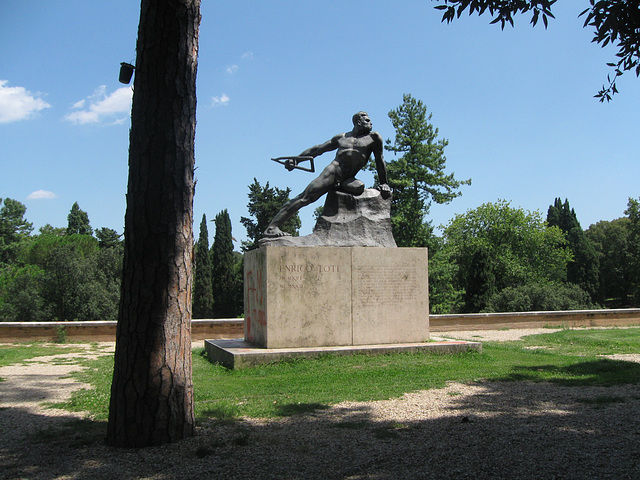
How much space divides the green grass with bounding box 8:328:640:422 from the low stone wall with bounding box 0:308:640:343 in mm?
4258

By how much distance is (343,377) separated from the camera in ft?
23.1

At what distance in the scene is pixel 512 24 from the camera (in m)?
5.41

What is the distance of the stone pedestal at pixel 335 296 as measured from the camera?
8.75 meters

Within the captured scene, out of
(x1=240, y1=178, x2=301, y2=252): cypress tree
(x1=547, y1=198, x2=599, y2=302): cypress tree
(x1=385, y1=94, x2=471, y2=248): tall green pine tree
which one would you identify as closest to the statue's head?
(x1=385, y1=94, x2=471, y2=248): tall green pine tree

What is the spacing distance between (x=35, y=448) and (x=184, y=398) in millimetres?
1137

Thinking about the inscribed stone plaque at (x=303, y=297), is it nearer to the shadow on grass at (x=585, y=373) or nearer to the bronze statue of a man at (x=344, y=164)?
the bronze statue of a man at (x=344, y=164)

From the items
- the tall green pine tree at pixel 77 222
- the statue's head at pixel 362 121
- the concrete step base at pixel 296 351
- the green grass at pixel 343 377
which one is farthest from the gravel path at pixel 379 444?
the tall green pine tree at pixel 77 222

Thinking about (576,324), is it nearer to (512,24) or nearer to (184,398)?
(512,24)

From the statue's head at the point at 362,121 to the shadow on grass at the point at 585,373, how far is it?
508cm

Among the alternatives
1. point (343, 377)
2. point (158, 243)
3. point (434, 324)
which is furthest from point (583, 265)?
point (158, 243)

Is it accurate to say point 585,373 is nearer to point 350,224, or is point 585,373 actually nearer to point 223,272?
point 350,224

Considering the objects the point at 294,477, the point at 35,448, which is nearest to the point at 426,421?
the point at 294,477

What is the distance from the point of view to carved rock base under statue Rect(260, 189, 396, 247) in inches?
371

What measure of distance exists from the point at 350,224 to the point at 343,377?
3.37m
